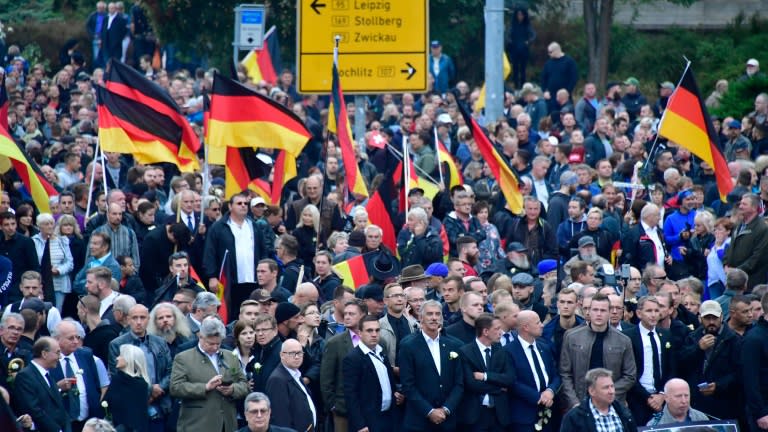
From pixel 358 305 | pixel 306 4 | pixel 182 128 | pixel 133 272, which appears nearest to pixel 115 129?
pixel 182 128

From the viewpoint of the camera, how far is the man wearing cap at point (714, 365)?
14734 mm

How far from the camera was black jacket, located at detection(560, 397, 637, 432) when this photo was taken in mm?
13156

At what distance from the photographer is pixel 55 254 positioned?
17.8m

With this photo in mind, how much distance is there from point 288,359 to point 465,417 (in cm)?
166

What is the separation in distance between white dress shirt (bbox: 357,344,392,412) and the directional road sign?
23.8 ft

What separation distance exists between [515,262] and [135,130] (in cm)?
439

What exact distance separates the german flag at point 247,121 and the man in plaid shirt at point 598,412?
20.1 feet

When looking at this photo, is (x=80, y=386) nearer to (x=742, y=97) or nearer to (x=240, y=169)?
(x=240, y=169)

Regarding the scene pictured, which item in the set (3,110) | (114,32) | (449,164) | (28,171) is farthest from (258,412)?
(114,32)

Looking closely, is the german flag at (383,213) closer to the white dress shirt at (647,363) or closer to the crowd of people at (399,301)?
the crowd of people at (399,301)

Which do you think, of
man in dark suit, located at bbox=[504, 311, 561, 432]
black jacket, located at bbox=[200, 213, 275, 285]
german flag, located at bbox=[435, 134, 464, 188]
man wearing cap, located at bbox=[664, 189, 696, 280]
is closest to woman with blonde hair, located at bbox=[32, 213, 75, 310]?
black jacket, located at bbox=[200, 213, 275, 285]

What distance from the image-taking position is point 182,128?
1897 centimetres

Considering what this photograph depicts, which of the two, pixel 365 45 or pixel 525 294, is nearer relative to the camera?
pixel 525 294

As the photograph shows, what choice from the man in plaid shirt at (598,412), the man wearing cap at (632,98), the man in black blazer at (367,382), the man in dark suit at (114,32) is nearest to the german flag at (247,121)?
the man in black blazer at (367,382)
